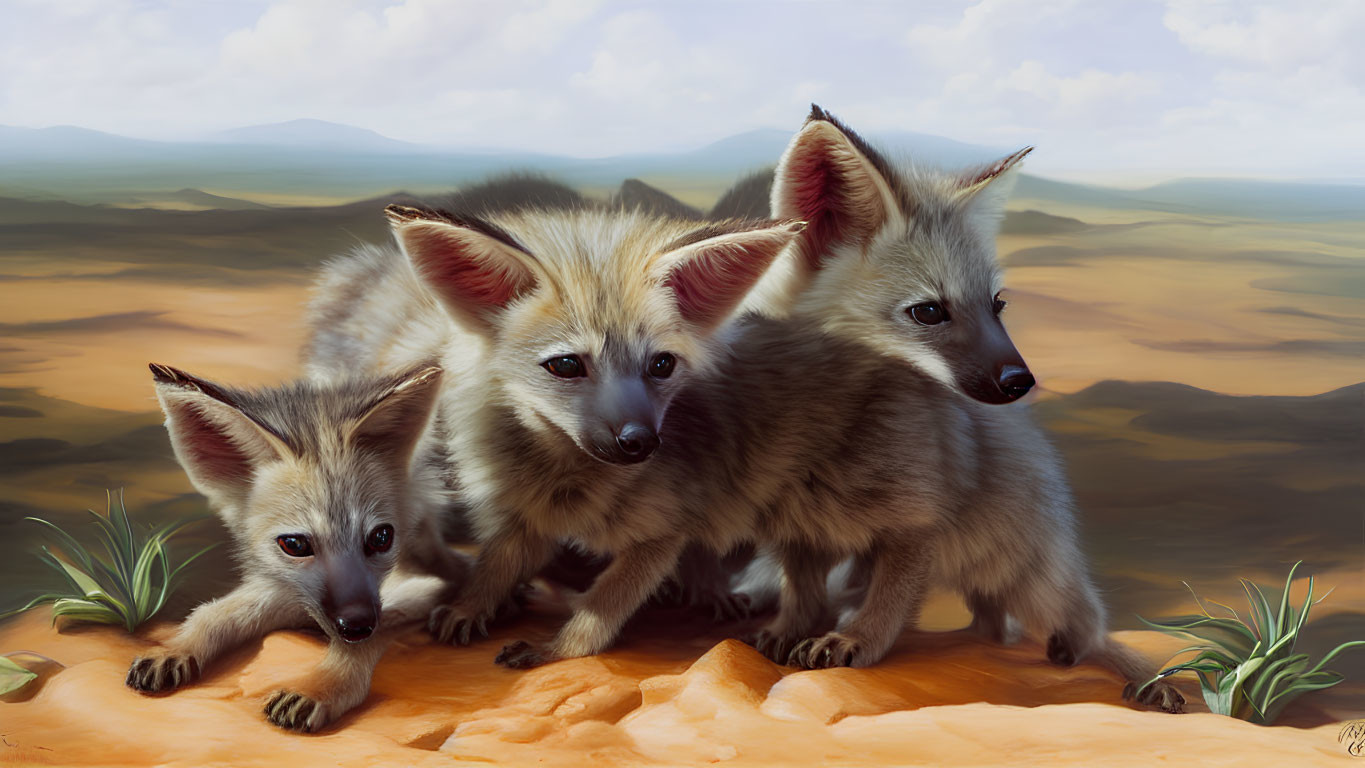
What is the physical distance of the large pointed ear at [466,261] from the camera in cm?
Result: 227

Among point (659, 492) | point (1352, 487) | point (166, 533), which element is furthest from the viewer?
point (1352, 487)

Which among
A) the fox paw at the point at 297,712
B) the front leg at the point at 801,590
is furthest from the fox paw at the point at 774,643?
the fox paw at the point at 297,712

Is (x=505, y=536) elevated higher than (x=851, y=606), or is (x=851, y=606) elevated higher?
(x=505, y=536)

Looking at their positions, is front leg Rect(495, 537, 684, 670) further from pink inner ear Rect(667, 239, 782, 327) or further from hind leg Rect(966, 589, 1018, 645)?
hind leg Rect(966, 589, 1018, 645)

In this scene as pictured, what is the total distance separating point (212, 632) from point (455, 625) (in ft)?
1.90

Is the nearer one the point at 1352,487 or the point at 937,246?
the point at 937,246

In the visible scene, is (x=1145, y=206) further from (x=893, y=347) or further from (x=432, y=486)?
(x=432, y=486)

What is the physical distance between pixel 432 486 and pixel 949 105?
6.11 ft

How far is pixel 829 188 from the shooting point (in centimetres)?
269

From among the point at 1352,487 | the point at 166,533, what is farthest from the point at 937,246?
the point at 166,533

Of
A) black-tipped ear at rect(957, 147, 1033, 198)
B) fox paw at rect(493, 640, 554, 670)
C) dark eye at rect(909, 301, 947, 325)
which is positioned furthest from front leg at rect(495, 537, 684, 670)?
black-tipped ear at rect(957, 147, 1033, 198)

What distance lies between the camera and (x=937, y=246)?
8.84 ft

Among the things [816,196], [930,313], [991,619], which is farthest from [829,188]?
[991,619]

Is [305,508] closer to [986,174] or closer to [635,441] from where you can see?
Answer: [635,441]
